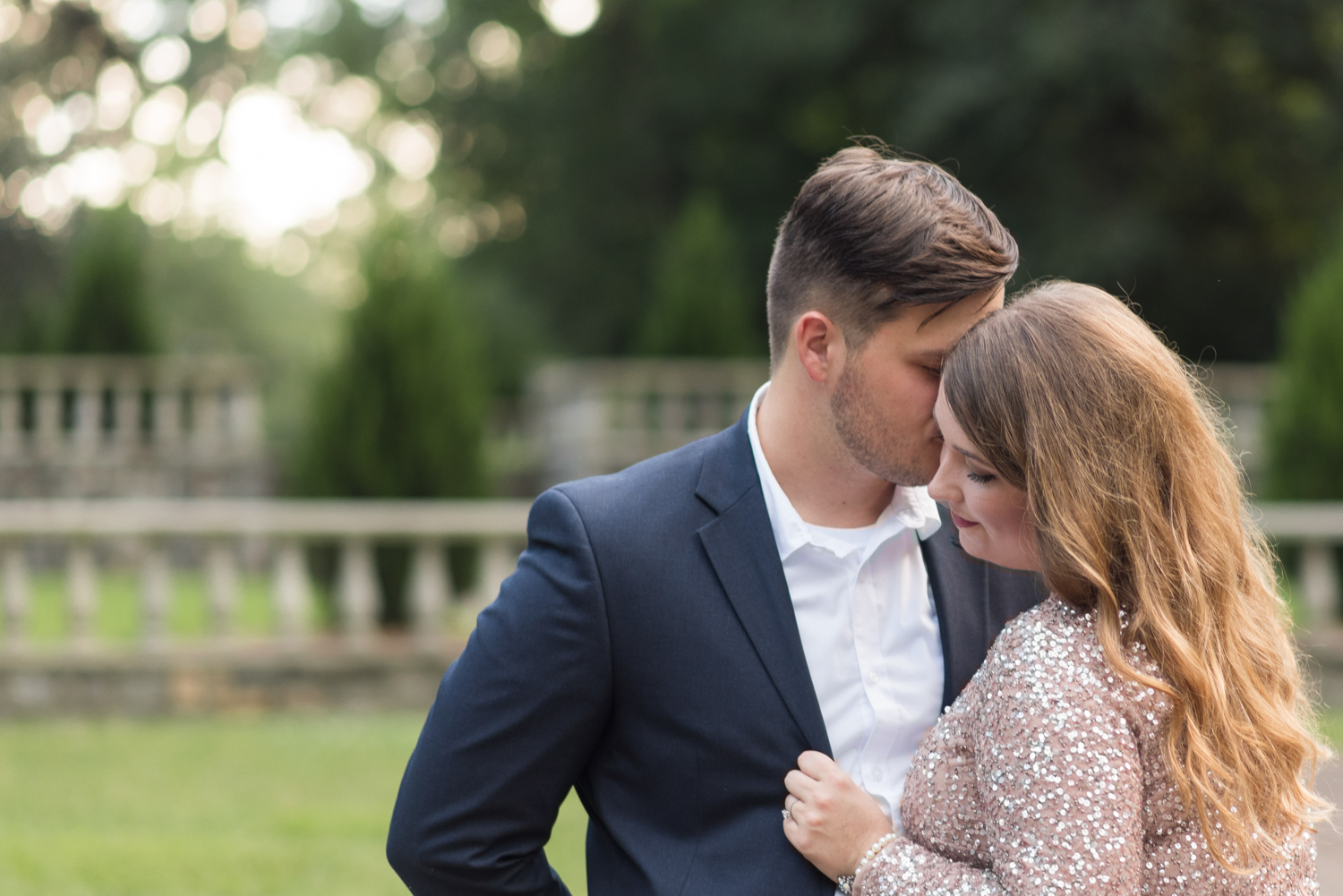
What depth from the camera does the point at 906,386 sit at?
208 centimetres

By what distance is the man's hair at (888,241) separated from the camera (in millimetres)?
2020

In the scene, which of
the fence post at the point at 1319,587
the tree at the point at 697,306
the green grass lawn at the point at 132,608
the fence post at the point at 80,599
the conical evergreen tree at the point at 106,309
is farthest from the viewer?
the conical evergreen tree at the point at 106,309

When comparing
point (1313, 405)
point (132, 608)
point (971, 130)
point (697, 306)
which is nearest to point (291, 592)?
point (132, 608)

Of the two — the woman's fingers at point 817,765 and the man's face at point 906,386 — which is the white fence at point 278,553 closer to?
the man's face at point 906,386

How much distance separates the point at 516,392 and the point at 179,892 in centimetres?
1921

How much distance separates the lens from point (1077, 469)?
176 cm

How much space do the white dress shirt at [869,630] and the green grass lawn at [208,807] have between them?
11.1 feet

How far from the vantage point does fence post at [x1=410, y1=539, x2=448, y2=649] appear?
8.70 m

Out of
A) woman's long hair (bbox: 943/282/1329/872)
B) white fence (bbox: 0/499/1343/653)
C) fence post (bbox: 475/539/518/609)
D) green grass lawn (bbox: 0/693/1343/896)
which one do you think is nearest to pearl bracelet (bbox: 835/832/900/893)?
woman's long hair (bbox: 943/282/1329/872)

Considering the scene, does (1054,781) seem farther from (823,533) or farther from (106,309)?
(106,309)

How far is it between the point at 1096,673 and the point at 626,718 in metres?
0.71

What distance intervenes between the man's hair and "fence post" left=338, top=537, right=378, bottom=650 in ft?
22.9

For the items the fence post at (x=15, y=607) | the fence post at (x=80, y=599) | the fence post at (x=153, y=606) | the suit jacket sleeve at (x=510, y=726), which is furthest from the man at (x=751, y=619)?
the fence post at (x=15, y=607)

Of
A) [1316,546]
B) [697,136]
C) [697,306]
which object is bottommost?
[1316,546]
